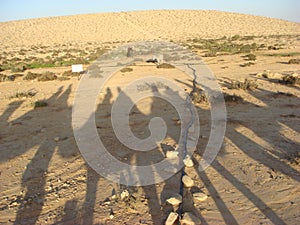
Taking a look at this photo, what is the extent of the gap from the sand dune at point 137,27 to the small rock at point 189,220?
52.7 meters

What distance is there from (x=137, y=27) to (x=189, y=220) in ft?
227

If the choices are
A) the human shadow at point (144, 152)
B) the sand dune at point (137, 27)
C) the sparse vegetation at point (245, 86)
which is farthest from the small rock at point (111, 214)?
the sand dune at point (137, 27)

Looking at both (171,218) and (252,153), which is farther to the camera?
(252,153)

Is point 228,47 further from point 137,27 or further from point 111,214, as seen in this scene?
point 137,27

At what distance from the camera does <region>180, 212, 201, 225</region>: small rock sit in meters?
3.61

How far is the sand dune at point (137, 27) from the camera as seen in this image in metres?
58.1

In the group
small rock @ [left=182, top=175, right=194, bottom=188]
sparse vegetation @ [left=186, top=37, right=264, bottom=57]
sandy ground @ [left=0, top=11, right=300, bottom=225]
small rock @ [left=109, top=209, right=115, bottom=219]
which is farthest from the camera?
sparse vegetation @ [left=186, top=37, right=264, bottom=57]

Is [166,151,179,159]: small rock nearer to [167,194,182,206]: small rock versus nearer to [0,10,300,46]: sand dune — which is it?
[167,194,182,206]: small rock

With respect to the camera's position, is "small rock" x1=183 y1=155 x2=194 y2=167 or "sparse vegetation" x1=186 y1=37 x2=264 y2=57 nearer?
"small rock" x1=183 y1=155 x2=194 y2=167

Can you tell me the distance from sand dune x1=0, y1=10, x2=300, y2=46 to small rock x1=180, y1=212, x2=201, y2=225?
2074 inches

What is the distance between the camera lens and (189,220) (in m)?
3.62

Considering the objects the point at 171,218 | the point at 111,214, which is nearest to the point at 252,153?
the point at 171,218

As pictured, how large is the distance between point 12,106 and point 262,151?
812 cm

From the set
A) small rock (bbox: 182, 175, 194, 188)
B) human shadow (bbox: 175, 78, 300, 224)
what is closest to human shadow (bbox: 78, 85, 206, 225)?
small rock (bbox: 182, 175, 194, 188)
